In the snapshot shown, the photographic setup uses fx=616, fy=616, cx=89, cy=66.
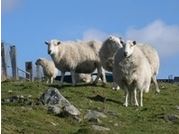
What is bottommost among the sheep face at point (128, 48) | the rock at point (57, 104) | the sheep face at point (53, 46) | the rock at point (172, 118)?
the rock at point (172, 118)

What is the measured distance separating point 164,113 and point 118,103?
6.97 feet

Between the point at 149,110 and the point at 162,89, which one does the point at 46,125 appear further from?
the point at 162,89

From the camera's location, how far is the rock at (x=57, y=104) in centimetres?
1482

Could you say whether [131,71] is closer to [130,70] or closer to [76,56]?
[130,70]

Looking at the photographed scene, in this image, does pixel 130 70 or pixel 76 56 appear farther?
pixel 76 56

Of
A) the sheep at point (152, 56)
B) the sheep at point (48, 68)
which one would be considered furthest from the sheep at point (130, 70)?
the sheep at point (48, 68)

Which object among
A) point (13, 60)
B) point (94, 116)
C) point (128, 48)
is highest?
point (13, 60)

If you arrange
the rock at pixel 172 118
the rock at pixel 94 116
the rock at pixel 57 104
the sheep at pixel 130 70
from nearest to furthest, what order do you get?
the rock at pixel 57 104 < the rock at pixel 94 116 < the rock at pixel 172 118 < the sheep at pixel 130 70

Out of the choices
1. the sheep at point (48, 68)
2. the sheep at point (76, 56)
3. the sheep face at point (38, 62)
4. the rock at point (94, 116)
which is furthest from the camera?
the sheep face at point (38, 62)

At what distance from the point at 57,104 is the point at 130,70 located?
4.32 m

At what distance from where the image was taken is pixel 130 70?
19.5 metres

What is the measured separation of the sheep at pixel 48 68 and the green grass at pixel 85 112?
905cm

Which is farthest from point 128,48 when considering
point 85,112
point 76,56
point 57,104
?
point 76,56

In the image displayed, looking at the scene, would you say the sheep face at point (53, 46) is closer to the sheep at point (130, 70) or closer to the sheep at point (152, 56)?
the sheep at point (152, 56)
